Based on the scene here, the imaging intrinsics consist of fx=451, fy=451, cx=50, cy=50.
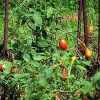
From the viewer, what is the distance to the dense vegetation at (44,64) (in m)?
2.24

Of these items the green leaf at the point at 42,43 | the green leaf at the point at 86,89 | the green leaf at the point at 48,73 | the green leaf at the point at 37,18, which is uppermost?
the green leaf at the point at 37,18

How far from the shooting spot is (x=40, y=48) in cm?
307

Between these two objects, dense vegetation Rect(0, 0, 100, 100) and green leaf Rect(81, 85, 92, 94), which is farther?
dense vegetation Rect(0, 0, 100, 100)

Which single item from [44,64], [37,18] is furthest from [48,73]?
[44,64]

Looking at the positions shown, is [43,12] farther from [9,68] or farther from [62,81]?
[62,81]

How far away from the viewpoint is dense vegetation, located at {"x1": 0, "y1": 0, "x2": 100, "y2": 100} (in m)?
2.24

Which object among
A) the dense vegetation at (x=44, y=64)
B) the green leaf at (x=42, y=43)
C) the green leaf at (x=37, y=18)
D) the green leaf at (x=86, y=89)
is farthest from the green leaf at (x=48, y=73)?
the green leaf at (x=42, y=43)

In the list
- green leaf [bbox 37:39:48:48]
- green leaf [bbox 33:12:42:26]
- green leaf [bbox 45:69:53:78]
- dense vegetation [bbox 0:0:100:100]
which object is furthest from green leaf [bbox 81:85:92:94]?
green leaf [bbox 37:39:48:48]

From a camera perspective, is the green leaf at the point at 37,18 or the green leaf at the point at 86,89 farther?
the green leaf at the point at 37,18

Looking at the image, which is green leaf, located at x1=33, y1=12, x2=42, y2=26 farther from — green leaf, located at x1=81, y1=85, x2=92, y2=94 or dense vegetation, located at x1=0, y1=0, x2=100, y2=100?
green leaf, located at x1=81, y1=85, x2=92, y2=94

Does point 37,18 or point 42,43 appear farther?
point 42,43

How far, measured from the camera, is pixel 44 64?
3000 mm

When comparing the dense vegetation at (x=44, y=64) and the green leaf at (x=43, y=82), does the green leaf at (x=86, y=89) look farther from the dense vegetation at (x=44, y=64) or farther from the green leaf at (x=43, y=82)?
the green leaf at (x=43, y=82)

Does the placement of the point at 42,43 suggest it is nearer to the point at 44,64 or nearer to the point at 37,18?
the point at 44,64
